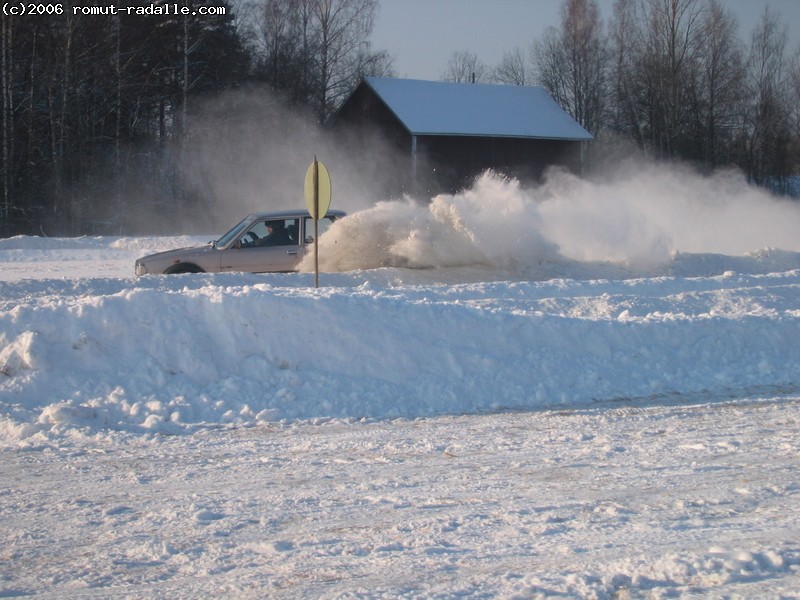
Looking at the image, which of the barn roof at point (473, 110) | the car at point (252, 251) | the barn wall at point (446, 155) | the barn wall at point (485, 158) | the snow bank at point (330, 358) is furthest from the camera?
the barn roof at point (473, 110)

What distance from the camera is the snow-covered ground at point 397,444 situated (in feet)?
14.2

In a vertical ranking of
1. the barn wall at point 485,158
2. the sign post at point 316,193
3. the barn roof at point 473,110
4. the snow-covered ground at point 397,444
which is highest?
the barn roof at point 473,110

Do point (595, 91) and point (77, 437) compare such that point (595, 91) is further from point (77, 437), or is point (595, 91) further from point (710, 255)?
point (77, 437)

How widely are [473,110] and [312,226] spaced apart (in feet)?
90.0

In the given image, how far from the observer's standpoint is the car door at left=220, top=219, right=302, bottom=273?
14734 millimetres

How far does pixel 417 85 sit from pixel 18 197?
1962 cm

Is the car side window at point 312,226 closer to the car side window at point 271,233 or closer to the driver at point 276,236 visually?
the car side window at point 271,233

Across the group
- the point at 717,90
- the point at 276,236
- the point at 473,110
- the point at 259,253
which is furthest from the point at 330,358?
the point at 717,90

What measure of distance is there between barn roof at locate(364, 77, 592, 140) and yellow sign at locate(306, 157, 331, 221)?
2709 centimetres

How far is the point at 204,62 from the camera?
38031 millimetres

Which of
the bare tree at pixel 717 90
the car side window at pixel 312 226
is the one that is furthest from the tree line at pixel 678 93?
the car side window at pixel 312 226

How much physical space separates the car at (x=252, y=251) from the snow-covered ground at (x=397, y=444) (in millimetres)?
1536

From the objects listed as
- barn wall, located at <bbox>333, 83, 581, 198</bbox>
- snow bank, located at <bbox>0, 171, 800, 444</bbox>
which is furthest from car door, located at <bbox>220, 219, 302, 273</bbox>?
barn wall, located at <bbox>333, 83, 581, 198</bbox>

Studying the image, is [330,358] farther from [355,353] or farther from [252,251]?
[252,251]
